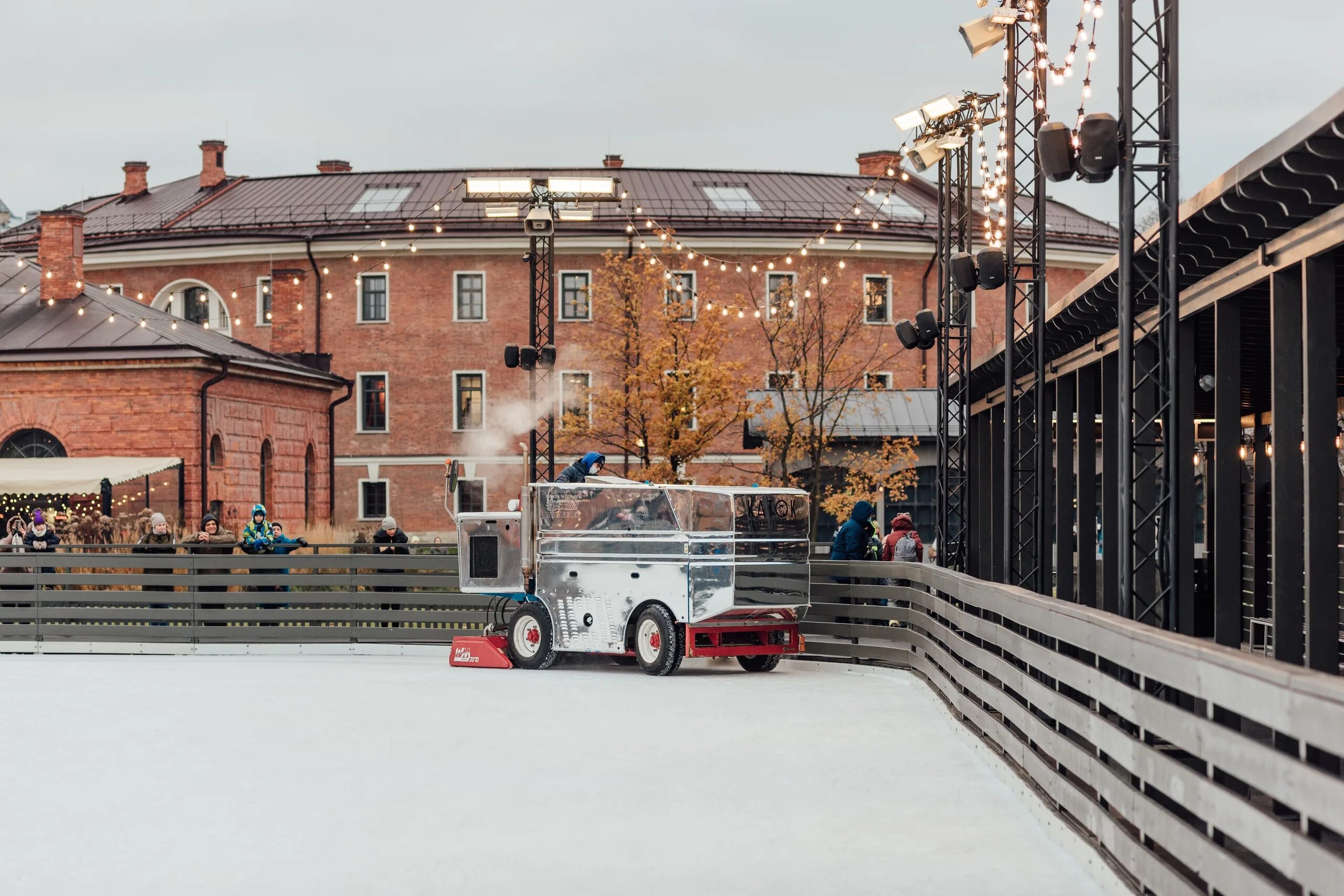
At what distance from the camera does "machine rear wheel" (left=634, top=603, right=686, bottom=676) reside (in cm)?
1747

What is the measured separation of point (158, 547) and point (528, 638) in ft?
21.1

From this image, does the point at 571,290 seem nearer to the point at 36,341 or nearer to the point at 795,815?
the point at 36,341

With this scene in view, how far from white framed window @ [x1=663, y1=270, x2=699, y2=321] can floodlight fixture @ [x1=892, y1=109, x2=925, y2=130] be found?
15417 millimetres

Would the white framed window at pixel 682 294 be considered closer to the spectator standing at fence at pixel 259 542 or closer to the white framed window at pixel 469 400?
the white framed window at pixel 469 400

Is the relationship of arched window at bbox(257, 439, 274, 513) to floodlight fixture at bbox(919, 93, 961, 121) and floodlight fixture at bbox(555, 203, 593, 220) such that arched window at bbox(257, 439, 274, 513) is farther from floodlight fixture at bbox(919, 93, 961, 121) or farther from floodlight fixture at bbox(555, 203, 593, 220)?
floodlight fixture at bbox(919, 93, 961, 121)

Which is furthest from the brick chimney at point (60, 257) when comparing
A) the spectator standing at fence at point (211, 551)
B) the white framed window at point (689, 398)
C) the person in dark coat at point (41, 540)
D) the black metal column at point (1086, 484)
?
the black metal column at point (1086, 484)

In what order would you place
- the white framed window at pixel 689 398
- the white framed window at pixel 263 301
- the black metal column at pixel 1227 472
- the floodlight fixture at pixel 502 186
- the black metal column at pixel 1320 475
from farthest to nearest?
the white framed window at pixel 263 301, the white framed window at pixel 689 398, the floodlight fixture at pixel 502 186, the black metal column at pixel 1227 472, the black metal column at pixel 1320 475

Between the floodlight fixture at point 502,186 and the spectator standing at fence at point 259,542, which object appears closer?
the spectator standing at fence at point 259,542

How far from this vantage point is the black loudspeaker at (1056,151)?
12992 millimetres

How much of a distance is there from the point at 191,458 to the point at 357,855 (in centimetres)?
3378

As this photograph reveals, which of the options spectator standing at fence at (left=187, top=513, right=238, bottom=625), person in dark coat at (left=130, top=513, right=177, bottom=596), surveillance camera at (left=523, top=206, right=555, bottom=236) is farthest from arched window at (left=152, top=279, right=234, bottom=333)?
spectator standing at fence at (left=187, top=513, right=238, bottom=625)

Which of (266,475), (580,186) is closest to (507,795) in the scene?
(580,186)

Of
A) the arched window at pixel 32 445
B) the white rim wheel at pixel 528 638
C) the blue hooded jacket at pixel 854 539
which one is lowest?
the white rim wheel at pixel 528 638

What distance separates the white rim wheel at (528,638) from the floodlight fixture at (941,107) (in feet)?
26.9
